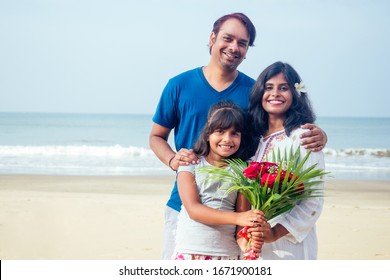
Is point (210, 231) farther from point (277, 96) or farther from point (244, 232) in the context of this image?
point (277, 96)

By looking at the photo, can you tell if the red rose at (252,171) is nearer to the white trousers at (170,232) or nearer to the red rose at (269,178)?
A: the red rose at (269,178)

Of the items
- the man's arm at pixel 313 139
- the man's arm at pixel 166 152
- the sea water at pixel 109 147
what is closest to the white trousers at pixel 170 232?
the man's arm at pixel 166 152

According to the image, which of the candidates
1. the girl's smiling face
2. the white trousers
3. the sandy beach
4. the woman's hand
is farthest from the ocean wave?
the girl's smiling face

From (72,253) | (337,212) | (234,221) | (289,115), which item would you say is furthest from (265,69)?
(337,212)

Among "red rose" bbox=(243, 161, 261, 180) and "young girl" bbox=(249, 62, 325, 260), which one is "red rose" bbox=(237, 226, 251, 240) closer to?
"young girl" bbox=(249, 62, 325, 260)

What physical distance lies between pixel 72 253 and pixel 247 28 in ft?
13.1

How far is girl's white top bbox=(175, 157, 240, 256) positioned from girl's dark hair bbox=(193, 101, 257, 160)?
0.40 feet

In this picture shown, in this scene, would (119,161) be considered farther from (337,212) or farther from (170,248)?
(170,248)

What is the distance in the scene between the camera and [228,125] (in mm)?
2812

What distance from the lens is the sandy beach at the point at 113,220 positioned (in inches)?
255

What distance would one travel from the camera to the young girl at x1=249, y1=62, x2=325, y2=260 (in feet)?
9.07
